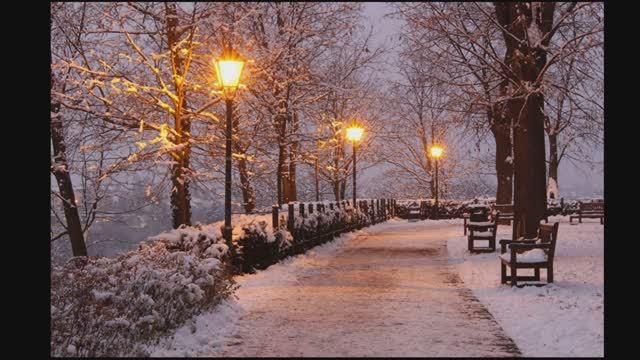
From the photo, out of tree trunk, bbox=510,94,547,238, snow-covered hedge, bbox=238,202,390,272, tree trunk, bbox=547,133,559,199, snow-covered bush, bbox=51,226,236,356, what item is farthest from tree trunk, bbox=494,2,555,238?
tree trunk, bbox=547,133,559,199

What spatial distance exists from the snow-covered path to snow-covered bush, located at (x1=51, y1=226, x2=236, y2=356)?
0.70m

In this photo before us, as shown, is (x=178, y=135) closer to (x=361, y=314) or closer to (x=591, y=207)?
(x=361, y=314)

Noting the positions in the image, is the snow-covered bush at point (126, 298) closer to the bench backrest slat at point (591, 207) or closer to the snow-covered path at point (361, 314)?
the snow-covered path at point (361, 314)

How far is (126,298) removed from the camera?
8203mm

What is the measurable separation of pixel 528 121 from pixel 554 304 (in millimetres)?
7167

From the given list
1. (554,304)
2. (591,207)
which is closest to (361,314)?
(554,304)

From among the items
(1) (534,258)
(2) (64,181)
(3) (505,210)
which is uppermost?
(2) (64,181)

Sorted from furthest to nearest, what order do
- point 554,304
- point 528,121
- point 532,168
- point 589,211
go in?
point 589,211, point 528,121, point 532,168, point 554,304

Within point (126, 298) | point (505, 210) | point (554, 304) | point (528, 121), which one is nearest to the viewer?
point (126, 298)

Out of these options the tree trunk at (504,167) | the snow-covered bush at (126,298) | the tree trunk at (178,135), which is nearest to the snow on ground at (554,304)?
the snow-covered bush at (126,298)
